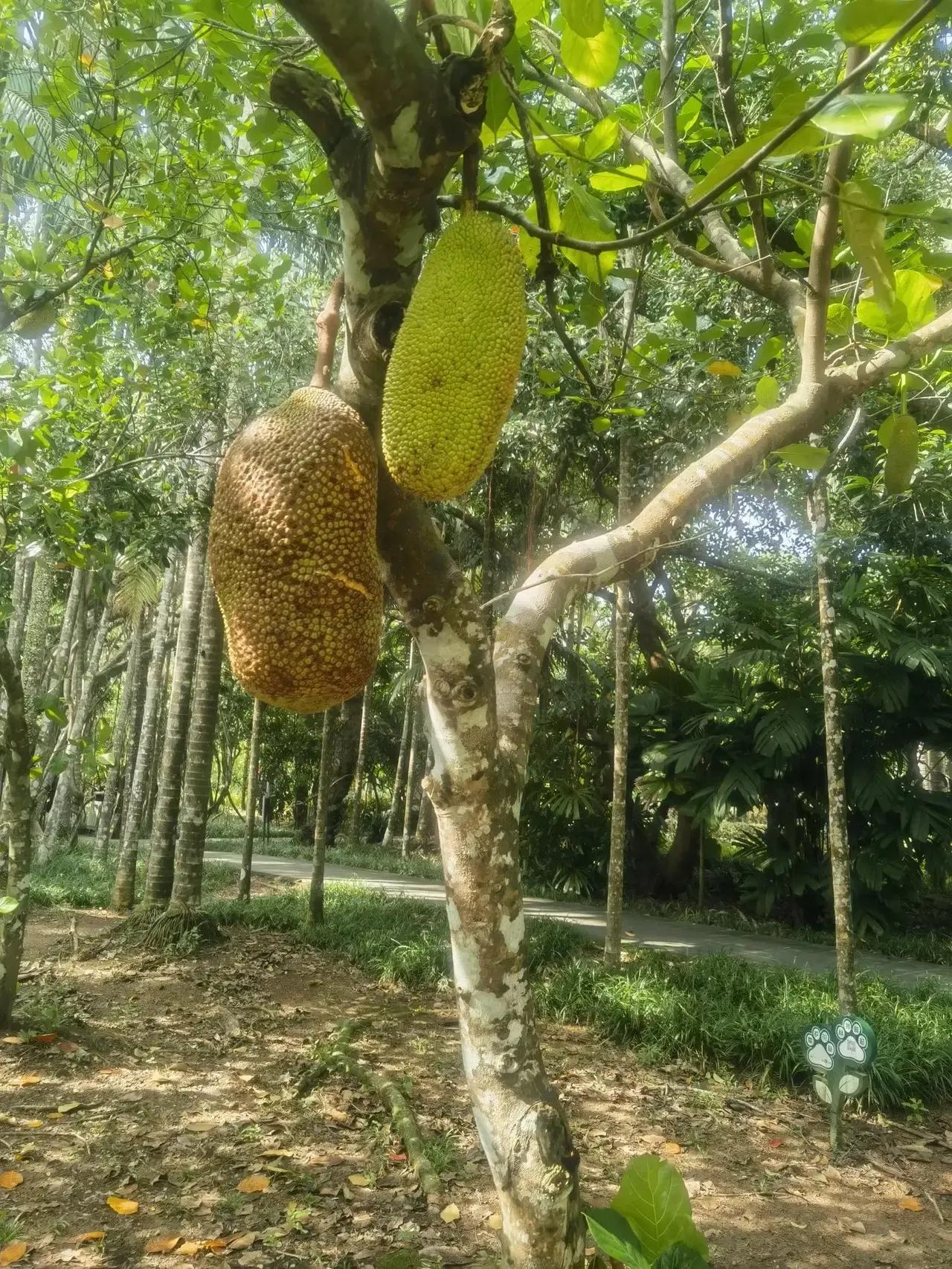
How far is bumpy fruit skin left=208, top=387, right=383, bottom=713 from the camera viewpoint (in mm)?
1157

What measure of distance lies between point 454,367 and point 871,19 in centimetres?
55

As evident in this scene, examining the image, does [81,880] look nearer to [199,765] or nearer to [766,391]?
[199,765]

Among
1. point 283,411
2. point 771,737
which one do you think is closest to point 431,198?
point 283,411

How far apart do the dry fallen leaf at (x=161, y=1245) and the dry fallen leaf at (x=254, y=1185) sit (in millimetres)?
344

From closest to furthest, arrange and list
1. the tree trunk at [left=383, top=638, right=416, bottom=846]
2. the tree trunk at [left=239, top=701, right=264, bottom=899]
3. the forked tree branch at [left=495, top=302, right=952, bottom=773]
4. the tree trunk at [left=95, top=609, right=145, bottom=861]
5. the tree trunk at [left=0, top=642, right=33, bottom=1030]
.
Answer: the forked tree branch at [left=495, top=302, right=952, bottom=773], the tree trunk at [left=0, top=642, right=33, bottom=1030], the tree trunk at [left=239, top=701, right=264, bottom=899], the tree trunk at [left=95, top=609, right=145, bottom=861], the tree trunk at [left=383, top=638, right=416, bottom=846]

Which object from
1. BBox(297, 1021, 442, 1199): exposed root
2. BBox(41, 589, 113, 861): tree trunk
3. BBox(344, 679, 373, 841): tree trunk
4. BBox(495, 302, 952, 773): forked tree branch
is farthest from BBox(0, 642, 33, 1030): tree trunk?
BBox(344, 679, 373, 841): tree trunk

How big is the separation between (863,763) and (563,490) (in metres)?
3.88

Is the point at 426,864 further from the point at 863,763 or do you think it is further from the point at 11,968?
the point at 11,968

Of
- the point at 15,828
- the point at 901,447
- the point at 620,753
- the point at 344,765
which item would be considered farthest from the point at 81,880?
the point at 901,447

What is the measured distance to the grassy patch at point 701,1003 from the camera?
4574 millimetres

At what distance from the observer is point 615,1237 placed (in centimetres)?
189

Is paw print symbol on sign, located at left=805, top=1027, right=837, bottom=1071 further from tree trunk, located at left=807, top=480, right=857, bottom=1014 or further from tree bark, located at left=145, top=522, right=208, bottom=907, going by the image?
tree bark, located at left=145, top=522, right=208, bottom=907

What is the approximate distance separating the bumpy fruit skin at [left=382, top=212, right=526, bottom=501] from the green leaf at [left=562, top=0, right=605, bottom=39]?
10.3 inches

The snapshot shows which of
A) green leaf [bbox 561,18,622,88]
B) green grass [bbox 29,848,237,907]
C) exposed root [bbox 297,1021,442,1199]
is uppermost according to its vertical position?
green leaf [bbox 561,18,622,88]
